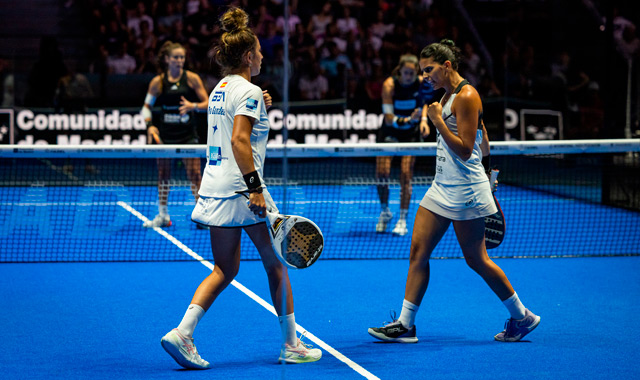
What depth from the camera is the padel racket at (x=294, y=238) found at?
193 inches

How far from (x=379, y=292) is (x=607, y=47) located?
23.6ft

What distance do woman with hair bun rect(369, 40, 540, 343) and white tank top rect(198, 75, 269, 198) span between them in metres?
1.20

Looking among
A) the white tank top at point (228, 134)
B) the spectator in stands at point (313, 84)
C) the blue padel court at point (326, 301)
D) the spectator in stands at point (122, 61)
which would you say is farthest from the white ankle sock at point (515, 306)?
the spectator in stands at point (122, 61)

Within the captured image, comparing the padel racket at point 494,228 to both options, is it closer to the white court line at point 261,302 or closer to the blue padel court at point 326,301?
the blue padel court at point 326,301

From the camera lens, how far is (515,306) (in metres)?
5.68

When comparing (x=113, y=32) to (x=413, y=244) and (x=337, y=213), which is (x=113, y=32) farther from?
(x=413, y=244)

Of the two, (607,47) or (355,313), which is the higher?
(607,47)

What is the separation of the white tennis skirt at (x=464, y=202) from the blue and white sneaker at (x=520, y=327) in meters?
0.82

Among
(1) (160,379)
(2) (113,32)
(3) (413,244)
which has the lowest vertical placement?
(1) (160,379)

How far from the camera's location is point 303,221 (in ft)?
16.4

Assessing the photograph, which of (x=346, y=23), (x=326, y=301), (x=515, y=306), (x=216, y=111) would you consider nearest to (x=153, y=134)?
(x=326, y=301)

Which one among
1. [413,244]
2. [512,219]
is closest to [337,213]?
[512,219]

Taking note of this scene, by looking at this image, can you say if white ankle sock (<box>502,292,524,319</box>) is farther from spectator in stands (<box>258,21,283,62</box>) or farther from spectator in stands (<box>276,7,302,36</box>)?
spectator in stands (<box>276,7,302,36</box>)

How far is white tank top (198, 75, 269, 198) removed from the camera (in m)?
4.92
